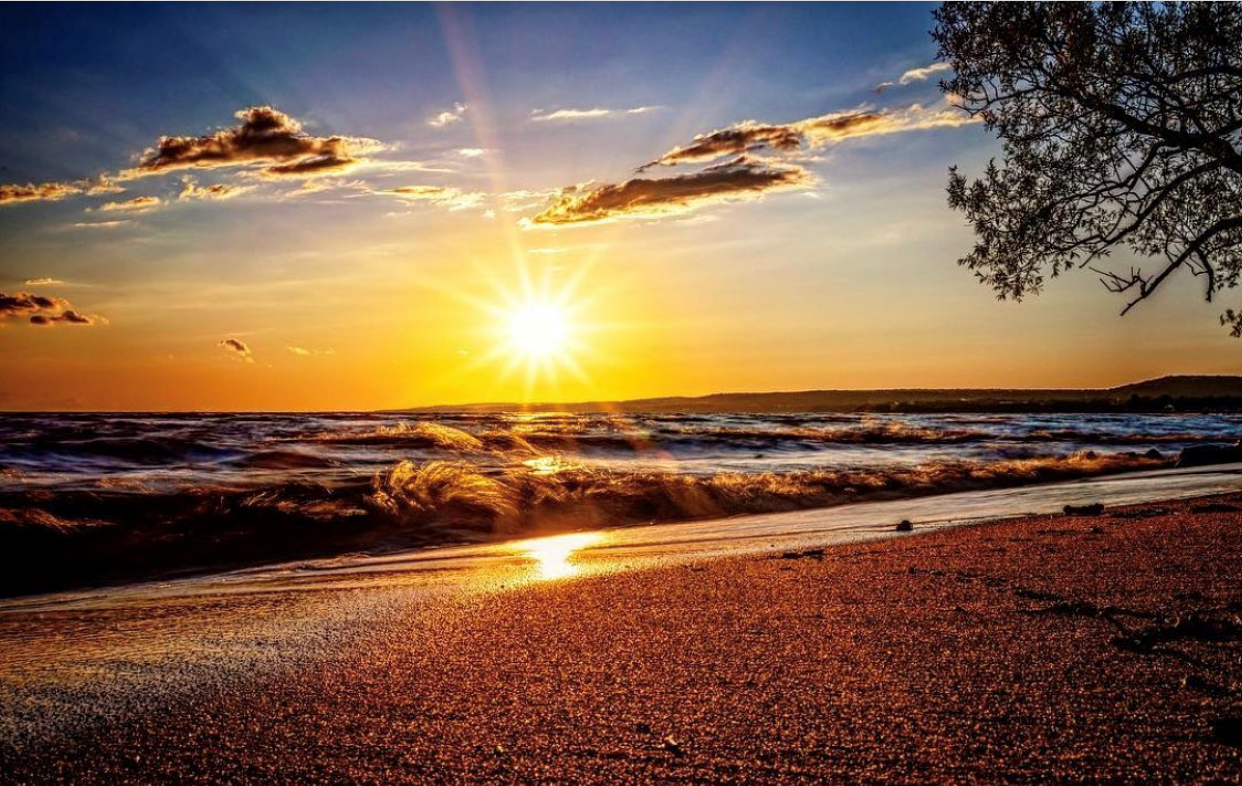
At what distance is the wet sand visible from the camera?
235cm

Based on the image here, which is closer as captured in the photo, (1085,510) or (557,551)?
(557,551)

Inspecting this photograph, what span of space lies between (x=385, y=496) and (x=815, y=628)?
7595mm

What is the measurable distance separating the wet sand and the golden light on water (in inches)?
50.5

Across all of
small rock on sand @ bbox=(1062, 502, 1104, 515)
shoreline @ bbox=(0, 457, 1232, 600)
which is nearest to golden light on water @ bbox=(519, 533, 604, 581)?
shoreline @ bbox=(0, 457, 1232, 600)

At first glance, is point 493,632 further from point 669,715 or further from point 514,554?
point 514,554

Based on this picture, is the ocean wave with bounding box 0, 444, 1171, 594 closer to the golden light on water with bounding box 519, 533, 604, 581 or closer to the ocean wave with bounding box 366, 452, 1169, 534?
the ocean wave with bounding box 366, 452, 1169, 534

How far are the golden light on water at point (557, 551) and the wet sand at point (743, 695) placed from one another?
1284mm

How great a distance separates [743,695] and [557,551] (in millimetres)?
5065

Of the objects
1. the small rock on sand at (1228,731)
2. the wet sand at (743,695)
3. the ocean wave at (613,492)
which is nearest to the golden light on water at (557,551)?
the ocean wave at (613,492)

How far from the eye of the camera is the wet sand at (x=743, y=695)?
2354 millimetres

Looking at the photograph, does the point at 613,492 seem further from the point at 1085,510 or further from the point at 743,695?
the point at 743,695

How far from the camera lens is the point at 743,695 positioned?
9.50 ft

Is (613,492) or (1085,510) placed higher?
(613,492)

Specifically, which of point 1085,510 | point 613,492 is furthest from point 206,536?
point 1085,510
